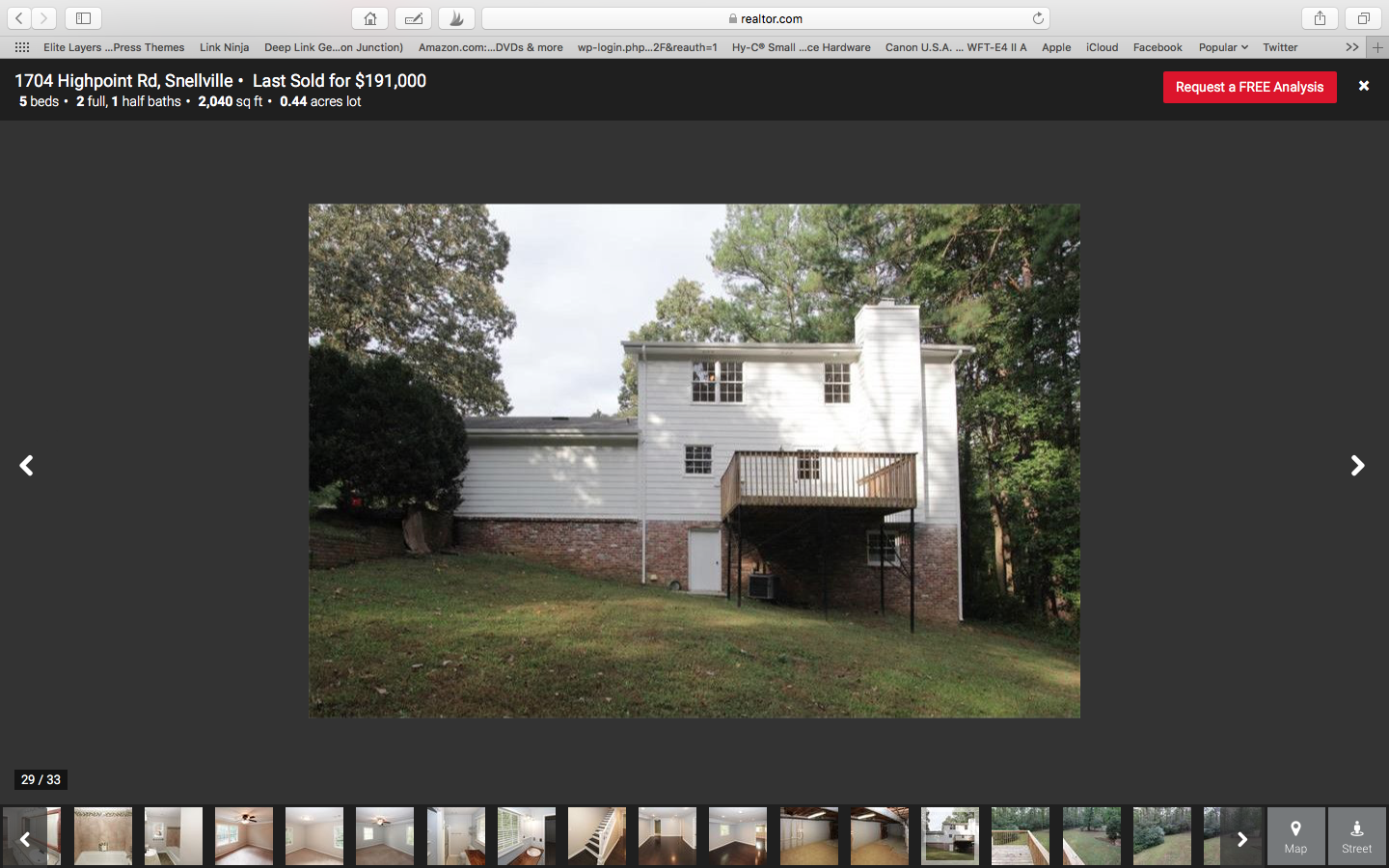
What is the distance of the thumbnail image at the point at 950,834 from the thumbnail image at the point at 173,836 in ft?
12.6

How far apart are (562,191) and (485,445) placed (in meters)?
14.2

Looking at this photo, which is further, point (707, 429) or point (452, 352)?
point (452, 352)

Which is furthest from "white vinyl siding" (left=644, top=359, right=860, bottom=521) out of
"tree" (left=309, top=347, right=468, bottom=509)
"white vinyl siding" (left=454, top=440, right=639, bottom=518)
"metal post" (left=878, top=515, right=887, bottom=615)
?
"tree" (left=309, top=347, right=468, bottom=509)

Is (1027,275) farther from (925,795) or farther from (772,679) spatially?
(925,795)

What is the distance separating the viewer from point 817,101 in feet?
13.3

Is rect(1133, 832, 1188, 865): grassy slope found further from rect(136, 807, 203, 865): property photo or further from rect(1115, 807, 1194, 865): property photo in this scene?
rect(136, 807, 203, 865): property photo

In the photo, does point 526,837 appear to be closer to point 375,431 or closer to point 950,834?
point 950,834

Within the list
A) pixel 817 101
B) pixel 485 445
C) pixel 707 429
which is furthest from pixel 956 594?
pixel 817 101

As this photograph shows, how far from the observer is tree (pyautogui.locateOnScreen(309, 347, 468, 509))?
1352 cm

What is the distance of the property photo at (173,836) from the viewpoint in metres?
3.73

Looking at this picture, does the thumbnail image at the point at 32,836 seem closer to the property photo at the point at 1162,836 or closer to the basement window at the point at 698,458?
the property photo at the point at 1162,836

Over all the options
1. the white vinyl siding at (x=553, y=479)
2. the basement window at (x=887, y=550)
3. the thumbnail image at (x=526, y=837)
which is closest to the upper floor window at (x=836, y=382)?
the basement window at (x=887, y=550)

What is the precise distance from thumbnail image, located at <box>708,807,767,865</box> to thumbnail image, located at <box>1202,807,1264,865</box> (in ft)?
7.77

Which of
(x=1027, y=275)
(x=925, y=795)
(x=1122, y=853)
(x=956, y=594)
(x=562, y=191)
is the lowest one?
(x=956, y=594)
